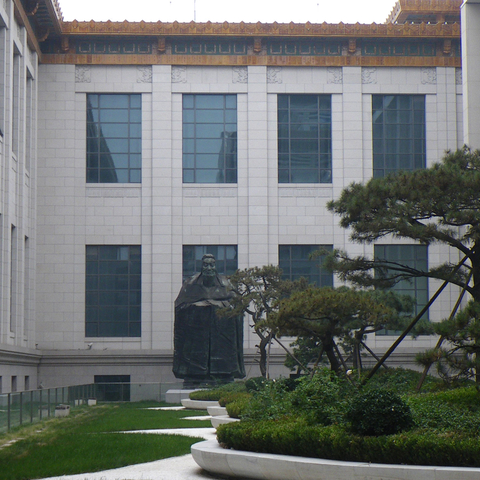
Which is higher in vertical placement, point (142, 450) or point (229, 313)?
point (229, 313)

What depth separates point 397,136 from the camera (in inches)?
1623

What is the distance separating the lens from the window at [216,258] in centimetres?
4003

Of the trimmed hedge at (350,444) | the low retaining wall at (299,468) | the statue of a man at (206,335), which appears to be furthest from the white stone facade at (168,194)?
the low retaining wall at (299,468)

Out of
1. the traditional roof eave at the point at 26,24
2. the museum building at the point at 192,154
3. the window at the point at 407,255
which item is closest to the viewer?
the traditional roof eave at the point at 26,24

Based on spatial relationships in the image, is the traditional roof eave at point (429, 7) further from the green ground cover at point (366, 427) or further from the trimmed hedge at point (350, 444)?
the trimmed hedge at point (350, 444)

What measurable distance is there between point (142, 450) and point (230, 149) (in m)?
27.9

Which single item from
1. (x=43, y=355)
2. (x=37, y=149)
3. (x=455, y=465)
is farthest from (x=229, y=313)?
(x=455, y=465)

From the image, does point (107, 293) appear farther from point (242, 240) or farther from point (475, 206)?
point (475, 206)

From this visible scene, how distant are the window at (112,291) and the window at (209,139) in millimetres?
4881

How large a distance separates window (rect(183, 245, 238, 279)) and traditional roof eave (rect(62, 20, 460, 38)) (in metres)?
10.5

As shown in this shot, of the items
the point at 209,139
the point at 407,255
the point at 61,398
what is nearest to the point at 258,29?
the point at 209,139

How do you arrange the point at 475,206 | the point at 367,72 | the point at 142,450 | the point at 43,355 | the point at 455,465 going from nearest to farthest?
the point at 455,465, the point at 142,450, the point at 475,206, the point at 43,355, the point at 367,72

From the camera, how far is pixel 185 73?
134ft

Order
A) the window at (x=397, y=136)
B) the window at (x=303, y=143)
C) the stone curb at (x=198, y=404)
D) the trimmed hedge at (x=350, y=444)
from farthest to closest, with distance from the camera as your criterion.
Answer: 1. the window at (x=397, y=136)
2. the window at (x=303, y=143)
3. the stone curb at (x=198, y=404)
4. the trimmed hedge at (x=350, y=444)
